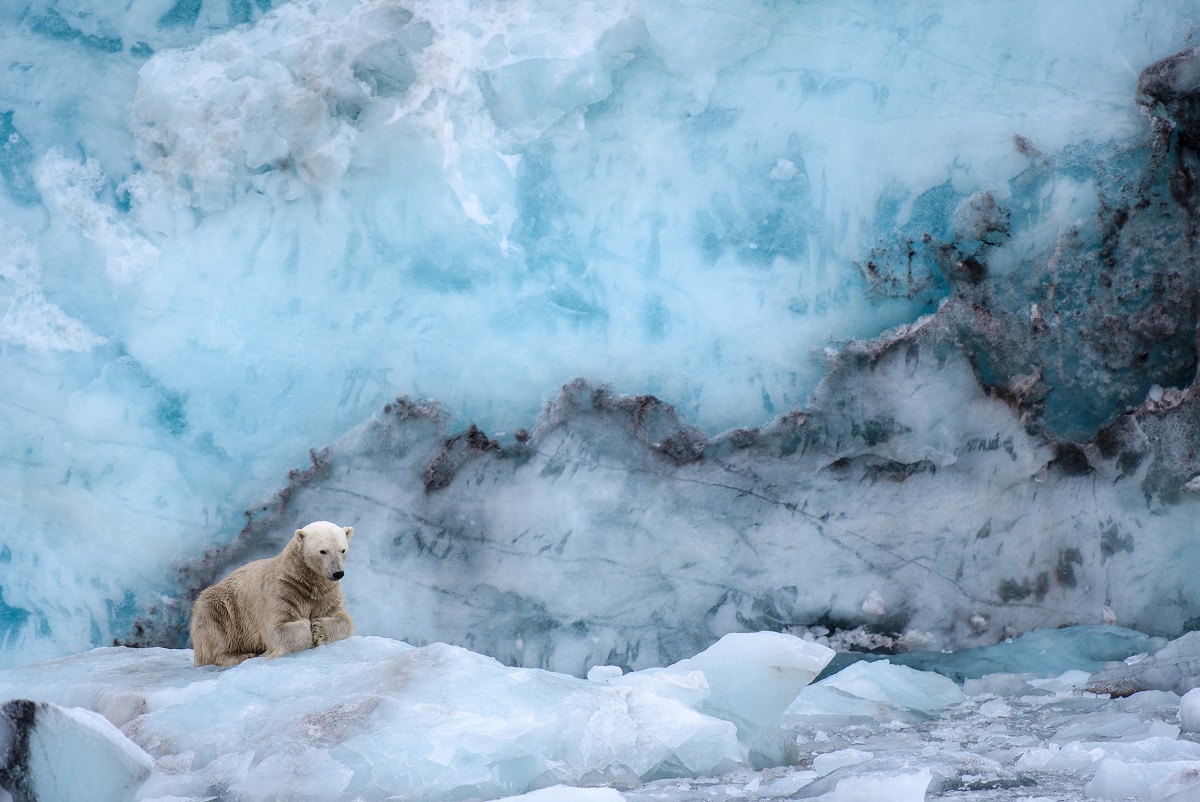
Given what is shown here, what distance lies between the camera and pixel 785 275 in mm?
4730

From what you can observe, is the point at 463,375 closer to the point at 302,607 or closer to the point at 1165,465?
the point at 302,607

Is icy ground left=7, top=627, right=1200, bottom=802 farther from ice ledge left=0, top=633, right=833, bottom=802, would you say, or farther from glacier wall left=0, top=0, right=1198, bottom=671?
glacier wall left=0, top=0, right=1198, bottom=671

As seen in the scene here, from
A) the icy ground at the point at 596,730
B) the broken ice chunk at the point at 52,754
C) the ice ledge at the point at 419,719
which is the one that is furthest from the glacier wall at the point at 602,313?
the broken ice chunk at the point at 52,754

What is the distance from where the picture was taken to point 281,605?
3812 mm

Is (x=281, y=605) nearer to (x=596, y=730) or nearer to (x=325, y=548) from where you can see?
(x=325, y=548)

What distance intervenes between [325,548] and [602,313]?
61.5 inches

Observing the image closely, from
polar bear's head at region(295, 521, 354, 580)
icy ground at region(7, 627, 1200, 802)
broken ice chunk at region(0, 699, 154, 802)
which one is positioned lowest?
icy ground at region(7, 627, 1200, 802)

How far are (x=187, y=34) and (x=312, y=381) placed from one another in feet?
4.96

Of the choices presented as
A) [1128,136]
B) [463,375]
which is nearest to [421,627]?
[463,375]

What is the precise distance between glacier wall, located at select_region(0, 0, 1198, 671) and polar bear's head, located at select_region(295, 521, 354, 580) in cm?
83

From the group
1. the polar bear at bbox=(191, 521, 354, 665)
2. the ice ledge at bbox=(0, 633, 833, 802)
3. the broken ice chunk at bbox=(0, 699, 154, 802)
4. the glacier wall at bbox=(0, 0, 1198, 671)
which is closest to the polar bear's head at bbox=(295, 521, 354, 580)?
the polar bear at bbox=(191, 521, 354, 665)

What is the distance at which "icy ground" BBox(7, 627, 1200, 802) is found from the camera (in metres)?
3.08

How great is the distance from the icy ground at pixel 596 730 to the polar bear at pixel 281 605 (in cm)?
9

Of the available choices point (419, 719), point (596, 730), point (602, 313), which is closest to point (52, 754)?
point (419, 719)
